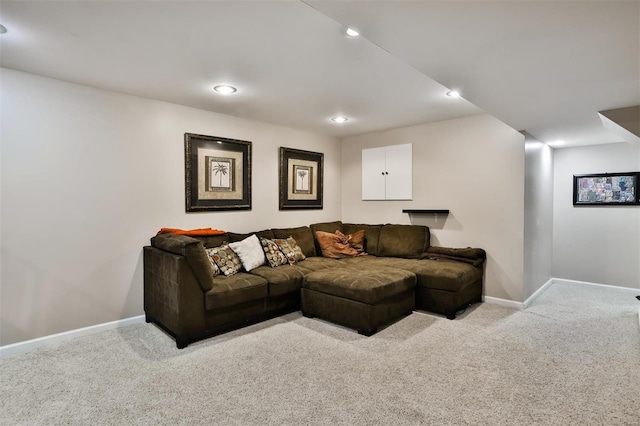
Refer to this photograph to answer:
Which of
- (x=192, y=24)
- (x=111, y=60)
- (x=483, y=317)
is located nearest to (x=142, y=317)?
(x=111, y=60)

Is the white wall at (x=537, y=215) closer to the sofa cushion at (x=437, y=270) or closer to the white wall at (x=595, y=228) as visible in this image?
the white wall at (x=595, y=228)

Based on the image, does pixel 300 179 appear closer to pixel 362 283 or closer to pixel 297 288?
pixel 297 288

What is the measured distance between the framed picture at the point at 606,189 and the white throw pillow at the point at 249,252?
184 inches

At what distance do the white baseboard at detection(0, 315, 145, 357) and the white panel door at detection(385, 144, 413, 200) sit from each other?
3612 millimetres

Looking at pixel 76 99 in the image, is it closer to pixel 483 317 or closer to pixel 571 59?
pixel 571 59

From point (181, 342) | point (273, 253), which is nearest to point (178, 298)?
point (181, 342)

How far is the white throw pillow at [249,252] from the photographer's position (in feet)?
12.1

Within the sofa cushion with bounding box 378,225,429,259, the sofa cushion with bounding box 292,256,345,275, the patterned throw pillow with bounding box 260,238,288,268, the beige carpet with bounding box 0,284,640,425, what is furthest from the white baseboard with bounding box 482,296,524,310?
the patterned throw pillow with bounding box 260,238,288,268

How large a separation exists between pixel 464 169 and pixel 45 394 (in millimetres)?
4544

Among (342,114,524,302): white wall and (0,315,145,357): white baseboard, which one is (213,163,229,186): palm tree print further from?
(342,114,524,302): white wall

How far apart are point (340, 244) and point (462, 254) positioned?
5.26 ft

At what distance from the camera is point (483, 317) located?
3592 millimetres

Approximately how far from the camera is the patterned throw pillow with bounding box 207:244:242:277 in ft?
11.4

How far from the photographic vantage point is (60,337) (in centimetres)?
302
